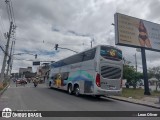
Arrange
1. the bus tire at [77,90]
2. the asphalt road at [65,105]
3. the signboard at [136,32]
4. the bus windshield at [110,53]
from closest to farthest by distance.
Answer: the asphalt road at [65,105]
the bus windshield at [110,53]
the bus tire at [77,90]
the signboard at [136,32]

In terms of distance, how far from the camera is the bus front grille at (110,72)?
16.6 metres

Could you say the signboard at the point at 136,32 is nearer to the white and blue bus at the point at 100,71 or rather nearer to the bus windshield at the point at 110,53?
the bus windshield at the point at 110,53

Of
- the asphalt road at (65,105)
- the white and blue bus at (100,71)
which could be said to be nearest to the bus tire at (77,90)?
the white and blue bus at (100,71)

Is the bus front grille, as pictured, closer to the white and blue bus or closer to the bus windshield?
the white and blue bus

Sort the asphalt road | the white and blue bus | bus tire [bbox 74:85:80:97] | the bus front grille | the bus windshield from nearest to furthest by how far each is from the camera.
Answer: the asphalt road, the white and blue bus, the bus front grille, the bus windshield, bus tire [bbox 74:85:80:97]

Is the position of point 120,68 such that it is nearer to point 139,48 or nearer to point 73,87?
point 73,87

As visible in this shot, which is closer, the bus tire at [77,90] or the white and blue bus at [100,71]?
the white and blue bus at [100,71]

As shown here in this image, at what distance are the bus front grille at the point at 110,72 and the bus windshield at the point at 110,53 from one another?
806mm

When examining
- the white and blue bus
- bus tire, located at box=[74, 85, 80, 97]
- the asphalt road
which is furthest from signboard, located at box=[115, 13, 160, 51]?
the asphalt road

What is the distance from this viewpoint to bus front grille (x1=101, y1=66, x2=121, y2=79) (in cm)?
1663

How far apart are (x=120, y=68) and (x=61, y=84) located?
9141mm

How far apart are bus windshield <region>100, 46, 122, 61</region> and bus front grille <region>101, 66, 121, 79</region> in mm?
806

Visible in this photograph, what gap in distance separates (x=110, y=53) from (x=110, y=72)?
58.4 inches

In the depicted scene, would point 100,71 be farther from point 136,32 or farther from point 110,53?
point 136,32
